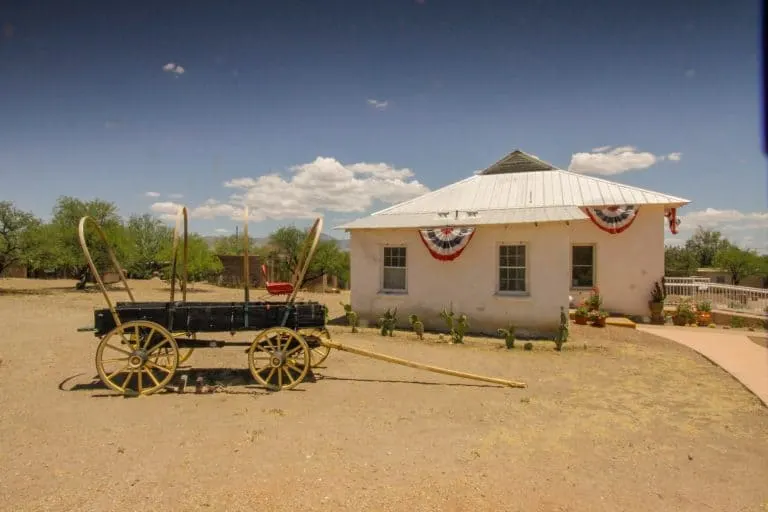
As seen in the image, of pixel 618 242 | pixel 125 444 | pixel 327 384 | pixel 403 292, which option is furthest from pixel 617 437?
pixel 618 242

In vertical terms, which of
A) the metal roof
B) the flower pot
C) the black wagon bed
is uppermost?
the metal roof

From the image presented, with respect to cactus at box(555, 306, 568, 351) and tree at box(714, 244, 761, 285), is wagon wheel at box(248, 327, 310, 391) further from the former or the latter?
tree at box(714, 244, 761, 285)

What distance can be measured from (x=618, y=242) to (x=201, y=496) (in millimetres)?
13064

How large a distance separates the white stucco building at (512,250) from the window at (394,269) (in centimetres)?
3

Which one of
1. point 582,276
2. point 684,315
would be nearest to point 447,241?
point 582,276

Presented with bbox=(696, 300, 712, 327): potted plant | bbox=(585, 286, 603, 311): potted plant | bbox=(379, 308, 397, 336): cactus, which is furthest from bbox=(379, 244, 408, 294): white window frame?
bbox=(696, 300, 712, 327): potted plant

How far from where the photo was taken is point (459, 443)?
457 cm

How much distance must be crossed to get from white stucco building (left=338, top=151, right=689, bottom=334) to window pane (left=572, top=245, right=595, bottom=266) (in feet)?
0.10

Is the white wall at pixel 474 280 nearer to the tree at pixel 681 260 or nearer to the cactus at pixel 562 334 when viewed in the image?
the cactus at pixel 562 334

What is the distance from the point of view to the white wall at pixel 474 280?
420 inches

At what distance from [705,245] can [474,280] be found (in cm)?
5139

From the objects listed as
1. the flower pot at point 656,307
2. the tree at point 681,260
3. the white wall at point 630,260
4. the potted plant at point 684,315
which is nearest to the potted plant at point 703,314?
the potted plant at point 684,315

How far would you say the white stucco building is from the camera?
10.8 meters

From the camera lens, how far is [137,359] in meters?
6.04
